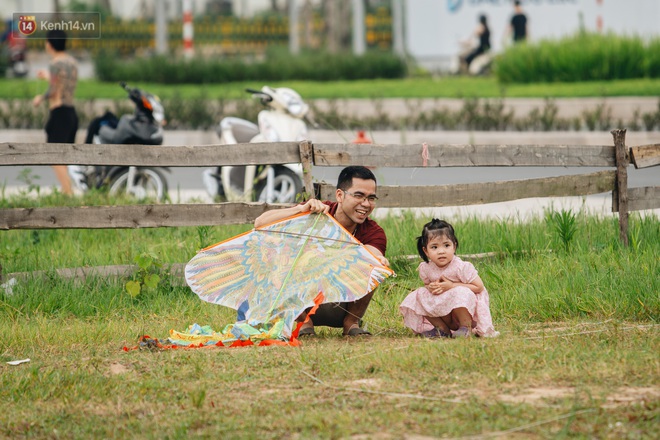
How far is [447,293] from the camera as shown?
605 cm

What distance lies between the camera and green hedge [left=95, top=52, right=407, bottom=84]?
24.3 meters

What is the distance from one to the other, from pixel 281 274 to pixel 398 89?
16.0 meters

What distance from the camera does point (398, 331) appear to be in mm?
6637

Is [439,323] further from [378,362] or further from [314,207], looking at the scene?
[314,207]

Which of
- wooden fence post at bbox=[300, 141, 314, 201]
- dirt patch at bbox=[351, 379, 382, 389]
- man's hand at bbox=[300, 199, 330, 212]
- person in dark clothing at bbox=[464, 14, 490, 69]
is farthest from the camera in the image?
person in dark clothing at bbox=[464, 14, 490, 69]

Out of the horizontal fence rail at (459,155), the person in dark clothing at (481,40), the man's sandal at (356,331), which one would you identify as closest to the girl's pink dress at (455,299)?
the man's sandal at (356,331)

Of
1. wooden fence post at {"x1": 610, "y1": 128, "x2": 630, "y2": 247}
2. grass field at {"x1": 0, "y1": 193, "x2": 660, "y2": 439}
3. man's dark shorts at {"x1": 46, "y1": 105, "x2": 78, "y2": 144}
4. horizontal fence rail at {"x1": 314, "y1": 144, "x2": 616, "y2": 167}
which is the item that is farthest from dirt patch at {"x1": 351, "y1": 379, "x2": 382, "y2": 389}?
man's dark shorts at {"x1": 46, "y1": 105, "x2": 78, "y2": 144}

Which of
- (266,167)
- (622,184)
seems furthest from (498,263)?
(266,167)

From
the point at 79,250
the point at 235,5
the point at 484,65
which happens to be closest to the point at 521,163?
the point at 79,250

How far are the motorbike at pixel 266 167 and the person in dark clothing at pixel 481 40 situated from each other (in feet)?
53.3

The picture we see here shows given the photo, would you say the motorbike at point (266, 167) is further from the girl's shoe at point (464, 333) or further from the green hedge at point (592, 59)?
the green hedge at point (592, 59)

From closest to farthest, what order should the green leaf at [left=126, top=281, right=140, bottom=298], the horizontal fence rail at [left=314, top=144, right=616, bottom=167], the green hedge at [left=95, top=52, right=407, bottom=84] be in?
1. the green leaf at [left=126, top=281, right=140, bottom=298]
2. the horizontal fence rail at [left=314, top=144, right=616, bottom=167]
3. the green hedge at [left=95, top=52, right=407, bottom=84]

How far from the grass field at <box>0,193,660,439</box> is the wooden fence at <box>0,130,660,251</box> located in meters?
0.39

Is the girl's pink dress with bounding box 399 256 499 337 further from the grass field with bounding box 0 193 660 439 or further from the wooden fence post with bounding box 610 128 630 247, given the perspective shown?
the wooden fence post with bounding box 610 128 630 247
